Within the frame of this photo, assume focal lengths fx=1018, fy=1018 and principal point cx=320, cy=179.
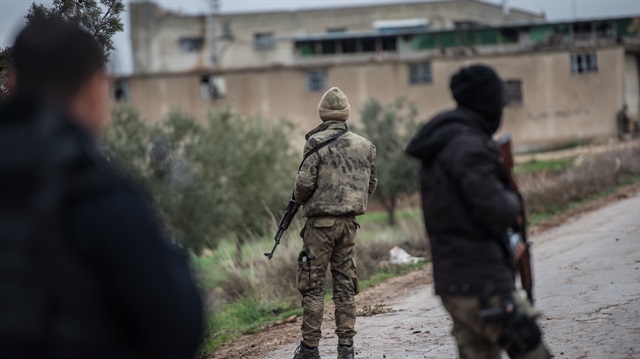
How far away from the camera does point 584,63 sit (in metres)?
55.3

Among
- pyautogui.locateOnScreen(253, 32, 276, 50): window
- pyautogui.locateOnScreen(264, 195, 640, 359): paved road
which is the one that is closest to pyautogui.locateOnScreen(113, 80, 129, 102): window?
pyautogui.locateOnScreen(253, 32, 276, 50): window

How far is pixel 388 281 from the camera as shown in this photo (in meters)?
14.1

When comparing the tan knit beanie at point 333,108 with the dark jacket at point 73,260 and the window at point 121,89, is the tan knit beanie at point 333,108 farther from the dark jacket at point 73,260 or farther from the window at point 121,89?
the window at point 121,89

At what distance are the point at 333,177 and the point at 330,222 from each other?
37cm

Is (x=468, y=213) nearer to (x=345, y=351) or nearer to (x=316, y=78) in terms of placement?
(x=345, y=351)

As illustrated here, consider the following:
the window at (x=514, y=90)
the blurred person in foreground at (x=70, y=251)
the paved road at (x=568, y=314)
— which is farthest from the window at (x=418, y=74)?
the blurred person in foreground at (x=70, y=251)

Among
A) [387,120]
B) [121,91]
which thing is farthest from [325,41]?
[387,120]

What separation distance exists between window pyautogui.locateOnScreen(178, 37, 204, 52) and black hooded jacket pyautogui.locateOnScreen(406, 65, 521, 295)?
71.3m

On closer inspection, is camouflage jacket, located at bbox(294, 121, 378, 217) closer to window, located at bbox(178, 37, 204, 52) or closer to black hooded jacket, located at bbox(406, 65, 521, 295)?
black hooded jacket, located at bbox(406, 65, 521, 295)

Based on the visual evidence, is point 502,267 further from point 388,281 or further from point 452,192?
point 388,281

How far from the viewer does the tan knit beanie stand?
855cm

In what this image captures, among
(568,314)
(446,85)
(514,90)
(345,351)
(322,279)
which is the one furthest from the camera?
(446,85)

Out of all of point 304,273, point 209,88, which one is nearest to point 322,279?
point 304,273

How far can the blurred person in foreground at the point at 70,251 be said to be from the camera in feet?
9.62
